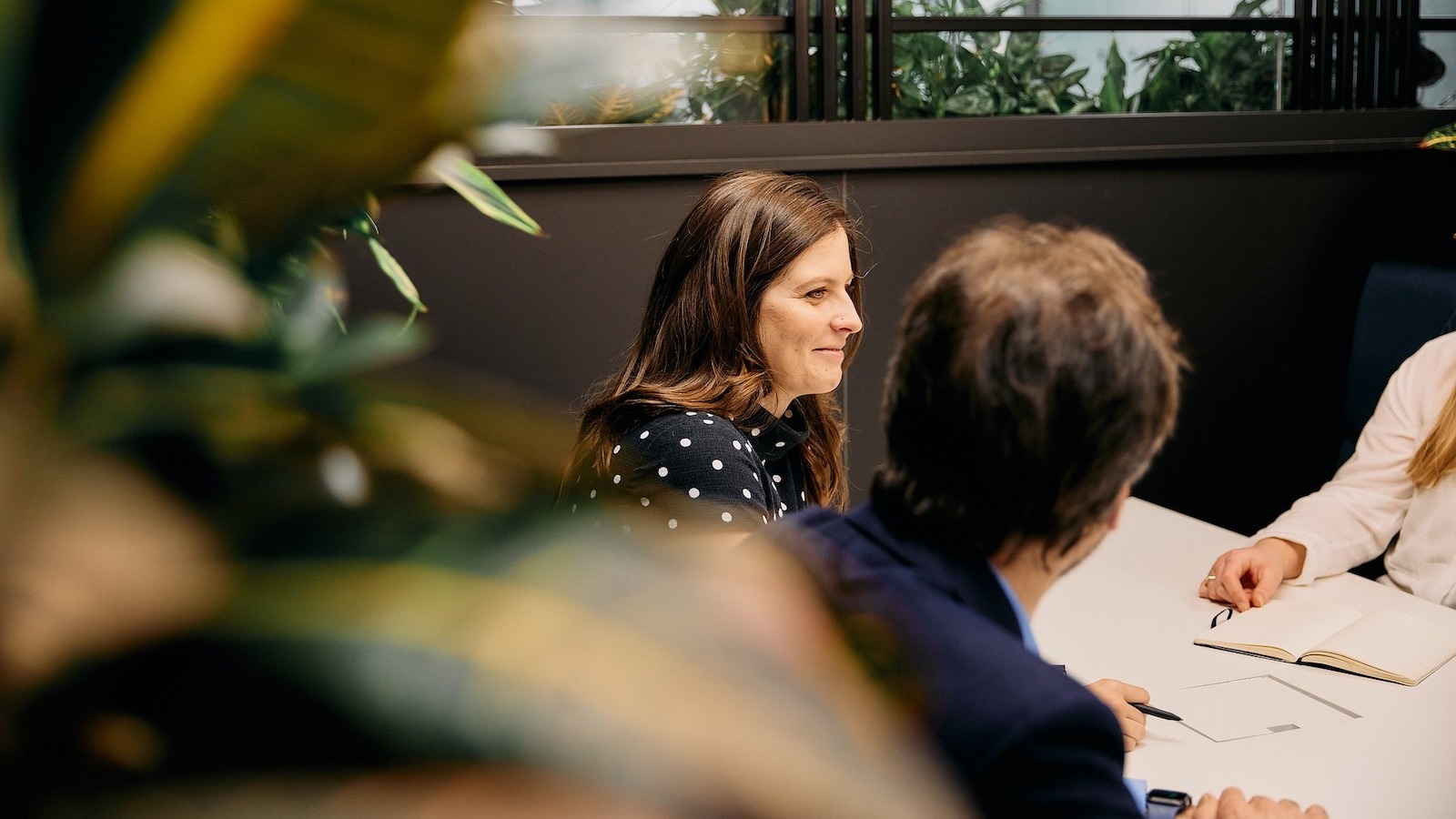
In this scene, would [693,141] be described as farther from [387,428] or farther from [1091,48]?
[387,428]

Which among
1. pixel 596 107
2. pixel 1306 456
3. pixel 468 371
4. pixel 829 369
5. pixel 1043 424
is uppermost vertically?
pixel 596 107

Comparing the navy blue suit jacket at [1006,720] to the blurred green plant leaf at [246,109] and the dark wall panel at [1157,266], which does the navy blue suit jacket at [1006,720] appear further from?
the dark wall panel at [1157,266]

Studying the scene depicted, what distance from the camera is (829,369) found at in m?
1.79

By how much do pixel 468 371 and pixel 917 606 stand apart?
2.11 m

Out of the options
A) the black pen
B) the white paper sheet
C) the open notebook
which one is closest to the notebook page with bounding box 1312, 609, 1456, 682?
the open notebook

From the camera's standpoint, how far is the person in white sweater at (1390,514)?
5.85 ft

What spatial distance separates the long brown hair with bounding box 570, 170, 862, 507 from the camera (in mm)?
1723

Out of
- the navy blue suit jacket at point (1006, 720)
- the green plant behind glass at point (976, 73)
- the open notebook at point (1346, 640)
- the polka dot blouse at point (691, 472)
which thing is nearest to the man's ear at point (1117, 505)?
the navy blue suit jacket at point (1006, 720)

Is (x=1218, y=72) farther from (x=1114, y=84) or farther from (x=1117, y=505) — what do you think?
(x=1117, y=505)

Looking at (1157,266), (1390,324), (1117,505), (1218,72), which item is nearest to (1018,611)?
(1117,505)

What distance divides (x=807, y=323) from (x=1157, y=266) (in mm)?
1863

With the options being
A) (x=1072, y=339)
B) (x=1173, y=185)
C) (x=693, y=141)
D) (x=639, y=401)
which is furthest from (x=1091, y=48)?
(x=1072, y=339)

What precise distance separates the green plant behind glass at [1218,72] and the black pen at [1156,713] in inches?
89.7

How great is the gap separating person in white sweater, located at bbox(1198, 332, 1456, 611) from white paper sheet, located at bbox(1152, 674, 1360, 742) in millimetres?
300
